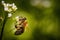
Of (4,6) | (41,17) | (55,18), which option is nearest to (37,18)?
(41,17)

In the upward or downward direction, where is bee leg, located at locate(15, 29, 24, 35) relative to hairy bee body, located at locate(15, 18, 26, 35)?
downward

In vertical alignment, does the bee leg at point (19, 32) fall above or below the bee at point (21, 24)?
below

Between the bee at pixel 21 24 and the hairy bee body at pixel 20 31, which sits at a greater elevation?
the bee at pixel 21 24

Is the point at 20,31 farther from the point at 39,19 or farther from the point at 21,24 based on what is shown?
the point at 39,19

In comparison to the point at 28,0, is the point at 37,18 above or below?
below

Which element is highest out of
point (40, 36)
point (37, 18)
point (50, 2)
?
point (50, 2)

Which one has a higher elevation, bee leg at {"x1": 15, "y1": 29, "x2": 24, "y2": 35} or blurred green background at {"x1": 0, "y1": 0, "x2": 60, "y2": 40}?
blurred green background at {"x1": 0, "y1": 0, "x2": 60, "y2": 40}

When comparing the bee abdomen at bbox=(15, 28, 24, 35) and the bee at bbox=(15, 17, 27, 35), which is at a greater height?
the bee at bbox=(15, 17, 27, 35)

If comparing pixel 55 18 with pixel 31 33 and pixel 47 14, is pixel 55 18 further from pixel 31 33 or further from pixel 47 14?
pixel 31 33
